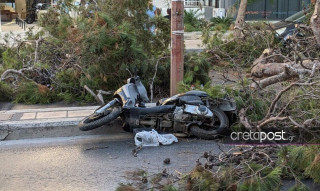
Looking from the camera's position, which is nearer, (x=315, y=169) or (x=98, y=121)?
(x=315, y=169)

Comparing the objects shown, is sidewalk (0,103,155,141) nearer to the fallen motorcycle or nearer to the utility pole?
the fallen motorcycle

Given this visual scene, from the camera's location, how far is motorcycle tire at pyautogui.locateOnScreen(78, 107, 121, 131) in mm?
6102

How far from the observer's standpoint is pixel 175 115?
247 inches

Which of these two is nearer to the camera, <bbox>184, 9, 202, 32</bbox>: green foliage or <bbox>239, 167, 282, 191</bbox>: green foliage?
<bbox>239, 167, 282, 191</bbox>: green foliage

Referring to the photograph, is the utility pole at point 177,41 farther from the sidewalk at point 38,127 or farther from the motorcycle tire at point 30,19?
the motorcycle tire at point 30,19

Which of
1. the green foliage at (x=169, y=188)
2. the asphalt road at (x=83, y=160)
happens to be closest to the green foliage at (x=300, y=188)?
the green foliage at (x=169, y=188)

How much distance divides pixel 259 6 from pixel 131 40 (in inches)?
792

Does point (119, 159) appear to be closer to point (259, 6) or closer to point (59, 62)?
point (59, 62)

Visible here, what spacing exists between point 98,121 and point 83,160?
695 millimetres

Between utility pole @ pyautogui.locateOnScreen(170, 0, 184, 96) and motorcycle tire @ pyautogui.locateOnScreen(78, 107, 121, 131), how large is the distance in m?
1.45

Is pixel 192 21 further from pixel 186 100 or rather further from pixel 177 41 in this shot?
pixel 186 100

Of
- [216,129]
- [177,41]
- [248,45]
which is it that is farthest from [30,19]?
[216,129]

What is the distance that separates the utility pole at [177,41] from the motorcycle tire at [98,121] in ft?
4.75

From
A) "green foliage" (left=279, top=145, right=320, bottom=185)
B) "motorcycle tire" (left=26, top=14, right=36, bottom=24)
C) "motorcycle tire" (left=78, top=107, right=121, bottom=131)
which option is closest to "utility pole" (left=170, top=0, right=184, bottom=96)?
"motorcycle tire" (left=78, top=107, right=121, bottom=131)
